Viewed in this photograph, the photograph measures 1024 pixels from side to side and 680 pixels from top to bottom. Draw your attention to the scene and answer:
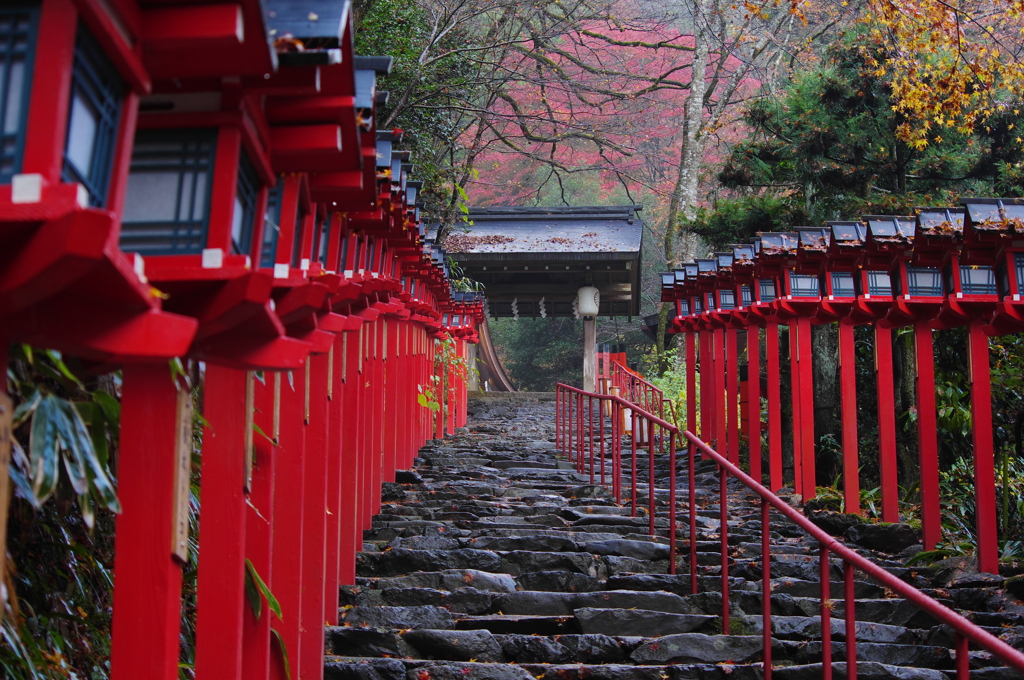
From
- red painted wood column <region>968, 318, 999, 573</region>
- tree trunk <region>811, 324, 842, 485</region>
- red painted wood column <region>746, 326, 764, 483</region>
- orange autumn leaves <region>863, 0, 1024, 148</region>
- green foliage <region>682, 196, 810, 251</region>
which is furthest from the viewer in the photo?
green foliage <region>682, 196, 810, 251</region>

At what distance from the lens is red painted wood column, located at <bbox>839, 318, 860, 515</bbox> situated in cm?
845

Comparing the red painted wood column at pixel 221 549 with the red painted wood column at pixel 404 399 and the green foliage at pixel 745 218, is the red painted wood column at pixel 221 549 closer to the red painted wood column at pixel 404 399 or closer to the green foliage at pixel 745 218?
the red painted wood column at pixel 404 399

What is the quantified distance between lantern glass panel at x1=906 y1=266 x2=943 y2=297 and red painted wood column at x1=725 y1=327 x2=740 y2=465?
4.09 meters

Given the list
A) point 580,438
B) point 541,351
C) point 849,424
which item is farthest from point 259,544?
point 541,351

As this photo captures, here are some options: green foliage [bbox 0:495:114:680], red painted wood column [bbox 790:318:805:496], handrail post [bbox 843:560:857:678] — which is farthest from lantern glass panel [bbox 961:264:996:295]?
green foliage [bbox 0:495:114:680]

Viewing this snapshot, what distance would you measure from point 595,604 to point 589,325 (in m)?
16.0

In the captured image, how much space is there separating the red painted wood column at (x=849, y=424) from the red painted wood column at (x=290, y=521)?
18.4 ft

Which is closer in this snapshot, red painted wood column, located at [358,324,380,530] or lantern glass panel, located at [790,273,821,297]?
red painted wood column, located at [358,324,380,530]

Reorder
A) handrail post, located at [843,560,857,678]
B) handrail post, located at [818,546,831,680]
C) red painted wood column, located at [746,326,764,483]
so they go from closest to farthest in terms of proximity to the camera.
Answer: handrail post, located at [843,560,857,678] → handrail post, located at [818,546,831,680] → red painted wood column, located at [746,326,764,483]

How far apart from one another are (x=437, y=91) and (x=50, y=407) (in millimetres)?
9319

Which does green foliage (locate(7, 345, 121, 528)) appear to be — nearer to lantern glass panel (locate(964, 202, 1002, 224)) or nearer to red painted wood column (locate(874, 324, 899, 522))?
lantern glass panel (locate(964, 202, 1002, 224))

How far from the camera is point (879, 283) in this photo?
Result: 814 centimetres

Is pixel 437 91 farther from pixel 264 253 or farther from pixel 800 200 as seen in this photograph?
pixel 264 253

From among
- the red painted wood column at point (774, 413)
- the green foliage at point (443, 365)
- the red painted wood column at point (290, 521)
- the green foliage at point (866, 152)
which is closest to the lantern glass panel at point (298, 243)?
the red painted wood column at point (290, 521)
